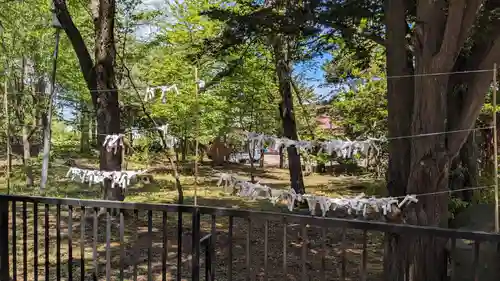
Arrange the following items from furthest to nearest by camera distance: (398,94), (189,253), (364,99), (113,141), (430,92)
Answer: (364,99) < (113,141) < (189,253) < (398,94) < (430,92)

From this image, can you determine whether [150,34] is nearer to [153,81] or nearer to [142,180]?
[153,81]

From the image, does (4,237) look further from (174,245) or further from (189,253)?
(174,245)

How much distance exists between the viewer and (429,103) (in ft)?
9.34

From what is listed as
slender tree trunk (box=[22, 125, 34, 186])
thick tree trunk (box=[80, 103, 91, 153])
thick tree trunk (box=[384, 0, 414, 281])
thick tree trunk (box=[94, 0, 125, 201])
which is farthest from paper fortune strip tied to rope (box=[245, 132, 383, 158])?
thick tree trunk (box=[80, 103, 91, 153])

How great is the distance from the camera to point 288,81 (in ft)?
24.3

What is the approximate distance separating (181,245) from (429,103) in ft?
6.39

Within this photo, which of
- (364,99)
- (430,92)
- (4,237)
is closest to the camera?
(4,237)

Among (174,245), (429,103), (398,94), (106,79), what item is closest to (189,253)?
(174,245)

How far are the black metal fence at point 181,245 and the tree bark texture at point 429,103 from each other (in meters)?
0.51

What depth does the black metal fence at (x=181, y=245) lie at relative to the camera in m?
1.80

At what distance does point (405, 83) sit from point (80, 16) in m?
7.71

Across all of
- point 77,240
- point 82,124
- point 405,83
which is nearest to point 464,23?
point 405,83

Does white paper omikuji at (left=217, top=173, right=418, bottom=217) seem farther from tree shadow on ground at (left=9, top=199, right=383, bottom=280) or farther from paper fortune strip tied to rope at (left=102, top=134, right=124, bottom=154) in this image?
paper fortune strip tied to rope at (left=102, top=134, right=124, bottom=154)

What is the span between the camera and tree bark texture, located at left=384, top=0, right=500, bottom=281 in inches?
108
